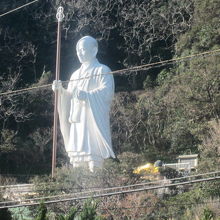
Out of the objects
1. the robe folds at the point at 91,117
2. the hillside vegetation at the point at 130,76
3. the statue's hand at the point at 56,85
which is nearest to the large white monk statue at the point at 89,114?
the robe folds at the point at 91,117

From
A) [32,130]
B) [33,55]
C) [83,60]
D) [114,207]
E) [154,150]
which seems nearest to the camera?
[114,207]

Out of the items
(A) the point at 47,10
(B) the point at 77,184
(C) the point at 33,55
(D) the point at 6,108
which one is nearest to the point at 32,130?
(D) the point at 6,108

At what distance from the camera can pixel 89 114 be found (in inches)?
617

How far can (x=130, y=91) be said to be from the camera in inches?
925

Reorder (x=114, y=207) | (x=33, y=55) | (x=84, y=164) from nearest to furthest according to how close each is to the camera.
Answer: (x=114, y=207) → (x=84, y=164) → (x=33, y=55)

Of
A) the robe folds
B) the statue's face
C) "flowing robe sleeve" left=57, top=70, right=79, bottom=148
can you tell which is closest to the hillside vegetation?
the robe folds

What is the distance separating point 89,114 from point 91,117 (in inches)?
3.1

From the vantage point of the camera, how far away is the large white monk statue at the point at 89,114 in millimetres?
15344

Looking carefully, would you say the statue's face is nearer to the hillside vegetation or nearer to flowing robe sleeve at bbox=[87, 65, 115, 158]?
flowing robe sleeve at bbox=[87, 65, 115, 158]

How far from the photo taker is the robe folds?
50.4 ft

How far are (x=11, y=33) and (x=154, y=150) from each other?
6805 mm

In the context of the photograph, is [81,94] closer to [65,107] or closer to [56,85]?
[65,107]

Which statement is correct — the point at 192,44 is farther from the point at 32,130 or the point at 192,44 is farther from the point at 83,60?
the point at 83,60

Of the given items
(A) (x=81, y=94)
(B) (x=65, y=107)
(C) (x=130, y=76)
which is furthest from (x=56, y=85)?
(C) (x=130, y=76)
